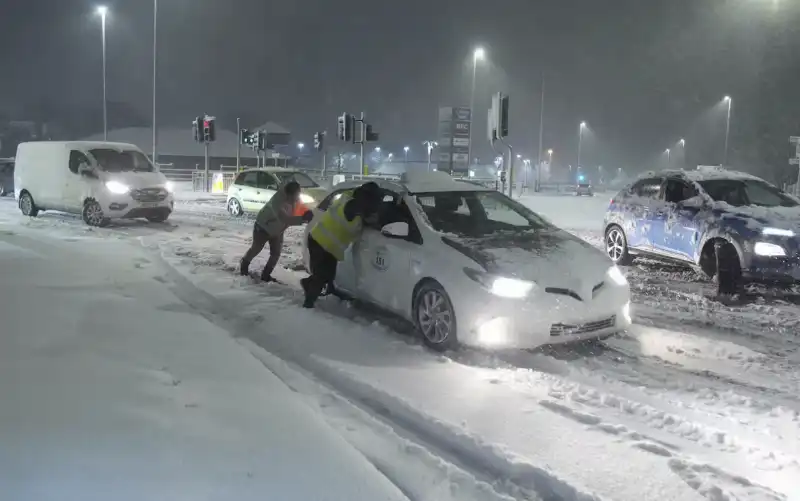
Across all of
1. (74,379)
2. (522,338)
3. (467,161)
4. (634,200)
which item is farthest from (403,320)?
(467,161)

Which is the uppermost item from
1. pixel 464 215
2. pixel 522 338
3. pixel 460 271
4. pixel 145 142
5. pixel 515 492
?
pixel 145 142

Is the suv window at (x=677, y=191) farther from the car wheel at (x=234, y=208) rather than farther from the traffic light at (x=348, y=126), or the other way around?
the car wheel at (x=234, y=208)

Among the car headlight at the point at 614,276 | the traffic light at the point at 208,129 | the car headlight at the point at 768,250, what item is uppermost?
the traffic light at the point at 208,129

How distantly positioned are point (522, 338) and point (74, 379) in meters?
3.63

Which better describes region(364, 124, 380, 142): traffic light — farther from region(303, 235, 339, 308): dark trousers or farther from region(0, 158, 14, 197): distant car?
region(0, 158, 14, 197): distant car

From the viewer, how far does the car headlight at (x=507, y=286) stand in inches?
234

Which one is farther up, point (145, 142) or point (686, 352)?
point (145, 142)

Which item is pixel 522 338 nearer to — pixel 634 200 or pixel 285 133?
pixel 634 200

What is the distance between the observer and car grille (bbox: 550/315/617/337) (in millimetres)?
5996

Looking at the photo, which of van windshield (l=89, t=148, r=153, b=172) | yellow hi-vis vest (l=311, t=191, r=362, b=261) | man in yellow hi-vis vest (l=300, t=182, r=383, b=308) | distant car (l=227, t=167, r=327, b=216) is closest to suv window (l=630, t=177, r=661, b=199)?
man in yellow hi-vis vest (l=300, t=182, r=383, b=308)

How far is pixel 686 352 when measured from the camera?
6602 millimetres

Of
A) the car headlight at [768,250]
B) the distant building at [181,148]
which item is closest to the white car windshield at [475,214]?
the car headlight at [768,250]

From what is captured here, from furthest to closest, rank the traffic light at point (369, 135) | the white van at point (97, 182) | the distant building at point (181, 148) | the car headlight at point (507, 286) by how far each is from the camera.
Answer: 1. the distant building at point (181, 148)
2. the traffic light at point (369, 135)
3. the white van at point (97, 182)
4. the car headlight at point (507, 286)

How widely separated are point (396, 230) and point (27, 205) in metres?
15.7
